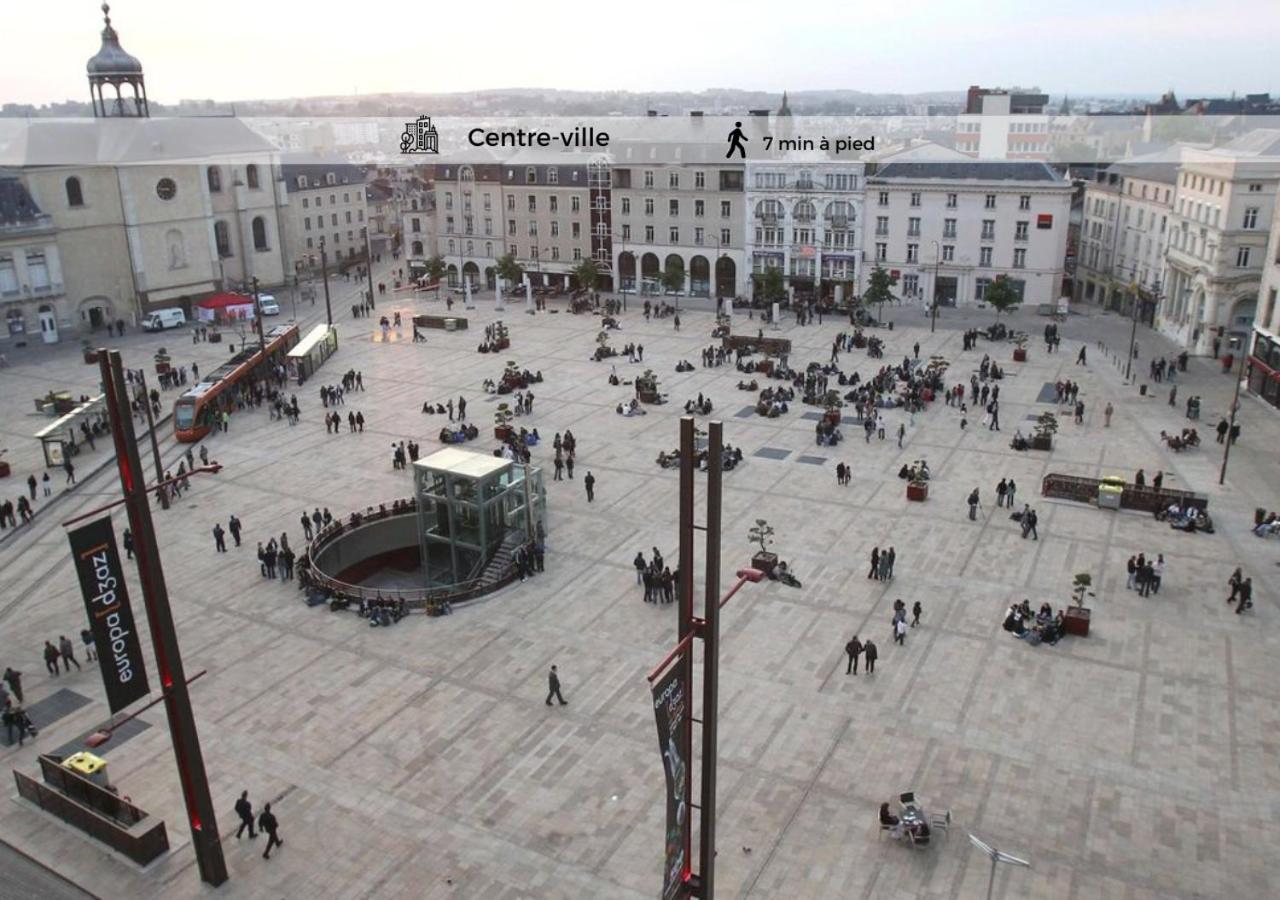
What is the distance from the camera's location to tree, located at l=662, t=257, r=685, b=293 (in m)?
81.5

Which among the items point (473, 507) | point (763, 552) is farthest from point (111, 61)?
point (763, 552)

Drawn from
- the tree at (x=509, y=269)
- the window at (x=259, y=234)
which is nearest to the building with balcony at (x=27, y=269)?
the window at (x=259, y=234)

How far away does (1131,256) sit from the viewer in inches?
2933

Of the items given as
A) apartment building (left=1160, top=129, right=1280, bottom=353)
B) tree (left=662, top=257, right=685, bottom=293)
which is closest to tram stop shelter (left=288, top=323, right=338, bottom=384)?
tree (left=662, top=257, right=685, bottom=293)

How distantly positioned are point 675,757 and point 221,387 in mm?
44494

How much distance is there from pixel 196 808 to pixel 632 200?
72.2 m

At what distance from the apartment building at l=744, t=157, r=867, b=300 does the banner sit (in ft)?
216

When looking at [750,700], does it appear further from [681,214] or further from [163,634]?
[681,214]

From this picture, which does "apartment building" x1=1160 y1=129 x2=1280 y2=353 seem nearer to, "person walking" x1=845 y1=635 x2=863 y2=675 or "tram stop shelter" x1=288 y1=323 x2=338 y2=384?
"person walking" x1=845 y1=635 x2=863 y2=675

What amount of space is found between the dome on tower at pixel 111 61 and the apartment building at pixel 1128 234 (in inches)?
2990

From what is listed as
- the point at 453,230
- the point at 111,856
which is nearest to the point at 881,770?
the point at 111,856

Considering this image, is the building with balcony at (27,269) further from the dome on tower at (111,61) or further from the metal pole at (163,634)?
the metal pole at (163,634)

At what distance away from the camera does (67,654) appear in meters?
27.0

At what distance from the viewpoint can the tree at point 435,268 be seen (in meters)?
90.2
